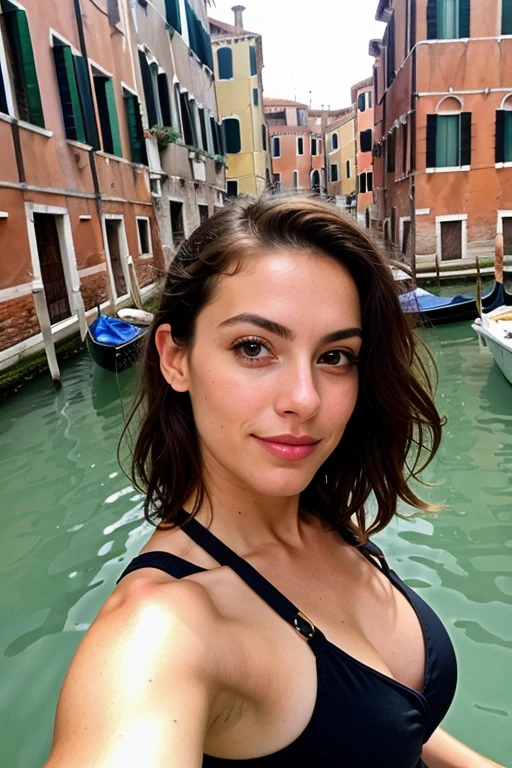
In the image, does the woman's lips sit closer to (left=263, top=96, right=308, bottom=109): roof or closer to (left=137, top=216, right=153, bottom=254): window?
(left=137, top=216, right=153, bottom=254): window

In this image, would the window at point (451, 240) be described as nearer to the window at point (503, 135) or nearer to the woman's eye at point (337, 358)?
the window at point (503, 135)

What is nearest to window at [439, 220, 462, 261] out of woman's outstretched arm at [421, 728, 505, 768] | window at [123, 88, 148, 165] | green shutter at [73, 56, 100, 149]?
window at [123, 88, 148, 165]

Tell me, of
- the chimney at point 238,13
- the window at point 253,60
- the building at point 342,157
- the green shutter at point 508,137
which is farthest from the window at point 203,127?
the building at point 342,157

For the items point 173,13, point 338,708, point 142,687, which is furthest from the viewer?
point 173,13

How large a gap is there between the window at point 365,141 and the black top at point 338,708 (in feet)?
90.4

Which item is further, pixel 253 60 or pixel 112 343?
pixel 253 60

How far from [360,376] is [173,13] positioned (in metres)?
13.9

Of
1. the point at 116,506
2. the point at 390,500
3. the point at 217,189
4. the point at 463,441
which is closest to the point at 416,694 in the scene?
the point at 390,500

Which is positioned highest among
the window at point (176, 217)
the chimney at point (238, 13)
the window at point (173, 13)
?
the chimney at point (238, 13)

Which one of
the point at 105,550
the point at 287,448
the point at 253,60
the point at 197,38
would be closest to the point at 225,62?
the point at 253,60

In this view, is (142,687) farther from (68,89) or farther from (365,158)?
(365,158)

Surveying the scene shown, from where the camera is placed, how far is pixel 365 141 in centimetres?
2591

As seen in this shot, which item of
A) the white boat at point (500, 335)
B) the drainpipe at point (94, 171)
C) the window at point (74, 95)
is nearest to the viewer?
the white boat at point (500, 335)

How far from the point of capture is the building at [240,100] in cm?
2127
